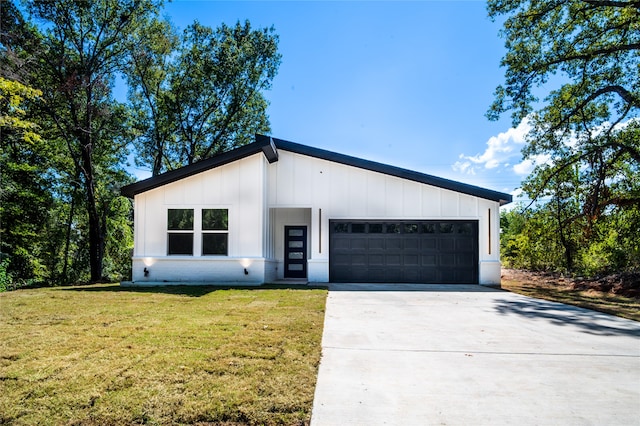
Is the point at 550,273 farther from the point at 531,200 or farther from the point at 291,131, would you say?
the point at 291,131

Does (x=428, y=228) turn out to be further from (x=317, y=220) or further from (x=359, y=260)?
(x=317, y=220)

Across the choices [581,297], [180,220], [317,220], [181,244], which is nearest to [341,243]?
[317,220]

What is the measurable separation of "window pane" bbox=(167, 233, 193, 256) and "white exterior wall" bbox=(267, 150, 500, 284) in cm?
275

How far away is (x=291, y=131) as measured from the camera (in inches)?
899

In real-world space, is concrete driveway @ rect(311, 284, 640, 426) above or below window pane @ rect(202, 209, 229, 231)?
below

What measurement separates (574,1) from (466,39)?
11.7 ft

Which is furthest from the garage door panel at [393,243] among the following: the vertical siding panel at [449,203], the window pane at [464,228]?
the window pane at [464,228]

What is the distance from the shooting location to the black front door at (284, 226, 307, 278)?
13742mm

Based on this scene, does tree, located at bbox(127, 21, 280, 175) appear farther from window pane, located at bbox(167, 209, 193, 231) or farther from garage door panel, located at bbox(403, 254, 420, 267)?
garage door panel, located at bbox(403, 254, 420, 267)

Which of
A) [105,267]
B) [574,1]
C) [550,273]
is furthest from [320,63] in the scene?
[105,267]

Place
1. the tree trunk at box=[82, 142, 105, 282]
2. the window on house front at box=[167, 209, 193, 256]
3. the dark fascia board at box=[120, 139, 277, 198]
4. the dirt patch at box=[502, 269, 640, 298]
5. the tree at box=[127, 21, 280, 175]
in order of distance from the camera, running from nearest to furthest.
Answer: the dirt patch at box=[502, 269, 640, 298], the dark fascia board at box=[120, 139, 277, 198], the window on house front at box=[167, 209, 193, 256], the tree trunk at box=[82, 142, 105, 282], the tree at box=[127, 21, 280, 175]

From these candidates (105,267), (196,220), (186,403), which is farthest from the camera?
(105,267)

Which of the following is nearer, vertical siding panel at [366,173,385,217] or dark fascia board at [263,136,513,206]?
dark fascia board at [263,136,513,206]

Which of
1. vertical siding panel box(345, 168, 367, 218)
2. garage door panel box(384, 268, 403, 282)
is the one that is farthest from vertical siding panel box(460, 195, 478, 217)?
vertical siding panel box(345, 168, 367, 218)
